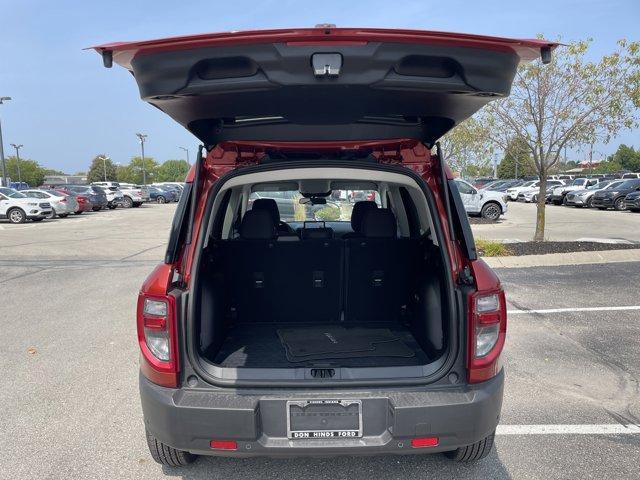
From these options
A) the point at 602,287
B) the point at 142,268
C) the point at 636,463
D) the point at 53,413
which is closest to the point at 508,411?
the point at 636,463

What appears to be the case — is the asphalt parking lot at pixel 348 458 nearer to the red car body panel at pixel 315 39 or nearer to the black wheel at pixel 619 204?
the red car body panel at pixel 315 39

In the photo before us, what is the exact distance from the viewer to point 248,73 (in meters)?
2.04

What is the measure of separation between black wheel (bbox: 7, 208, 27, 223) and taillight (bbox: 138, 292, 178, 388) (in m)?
22.5

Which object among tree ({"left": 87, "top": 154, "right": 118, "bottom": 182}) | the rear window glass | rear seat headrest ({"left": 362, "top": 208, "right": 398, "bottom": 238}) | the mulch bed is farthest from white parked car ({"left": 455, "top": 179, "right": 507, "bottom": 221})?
tree ({"left": 87, "top": 154, "right": 118, "bottom": 182})

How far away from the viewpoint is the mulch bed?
10062 millimetres

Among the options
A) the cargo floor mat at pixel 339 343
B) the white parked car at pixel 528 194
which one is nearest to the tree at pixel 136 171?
the white parked car at pixel 528 194

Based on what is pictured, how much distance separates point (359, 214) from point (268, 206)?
0.79 metres

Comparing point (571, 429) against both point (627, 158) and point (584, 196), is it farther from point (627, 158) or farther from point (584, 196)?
point (627, 158)

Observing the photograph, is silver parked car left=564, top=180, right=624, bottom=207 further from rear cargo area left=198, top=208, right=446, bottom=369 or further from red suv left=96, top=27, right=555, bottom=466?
red suv left=96, top=27, right=555, bottom=466

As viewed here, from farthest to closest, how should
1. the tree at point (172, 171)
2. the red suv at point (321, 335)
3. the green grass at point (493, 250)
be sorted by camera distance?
the tree at point (172, 171) < the green grass at point (493, 250) < the red suv at point (321, 335)

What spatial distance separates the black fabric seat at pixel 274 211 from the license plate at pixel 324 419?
Answer: 6.53 ft

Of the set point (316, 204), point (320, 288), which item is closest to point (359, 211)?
point (316, 204)

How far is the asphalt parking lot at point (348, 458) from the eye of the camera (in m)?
2.88

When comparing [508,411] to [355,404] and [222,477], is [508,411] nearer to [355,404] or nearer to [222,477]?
[355,404]
